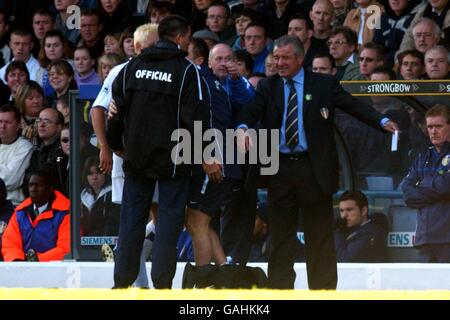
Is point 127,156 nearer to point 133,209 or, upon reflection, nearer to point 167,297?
point 133,209

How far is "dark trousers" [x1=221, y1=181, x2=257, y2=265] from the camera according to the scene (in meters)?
11.4

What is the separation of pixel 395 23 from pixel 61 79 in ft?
11.3

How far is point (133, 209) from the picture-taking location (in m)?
9.95

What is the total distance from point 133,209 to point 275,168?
1.13 m

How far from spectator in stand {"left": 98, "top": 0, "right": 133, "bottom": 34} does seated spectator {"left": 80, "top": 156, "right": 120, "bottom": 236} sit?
3.65 meters

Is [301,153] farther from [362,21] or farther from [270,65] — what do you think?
[362,21]

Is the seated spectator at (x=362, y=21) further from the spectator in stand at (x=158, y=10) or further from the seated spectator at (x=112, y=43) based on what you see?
the seated spectator at (x=112, y=43)

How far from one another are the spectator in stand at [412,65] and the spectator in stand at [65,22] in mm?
4468

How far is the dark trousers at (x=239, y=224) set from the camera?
1135 cm

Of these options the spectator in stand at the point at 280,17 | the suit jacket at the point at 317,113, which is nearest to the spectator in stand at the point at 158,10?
the spectator in stand at the point at 280,17

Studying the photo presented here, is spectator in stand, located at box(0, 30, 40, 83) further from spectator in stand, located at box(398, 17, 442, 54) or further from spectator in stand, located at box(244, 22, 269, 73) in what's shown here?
spectator in stand, located at box(398, 17, 442, 54)

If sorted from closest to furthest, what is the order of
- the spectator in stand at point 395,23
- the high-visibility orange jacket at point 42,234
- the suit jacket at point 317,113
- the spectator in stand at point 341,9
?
the suit jacket at point 317,113 < the high-visibility orange jacket at point 42,234 < the spectator in stand at point 395,23 < the spectator in stand at point 341,9

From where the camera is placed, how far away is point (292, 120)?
1036cm
